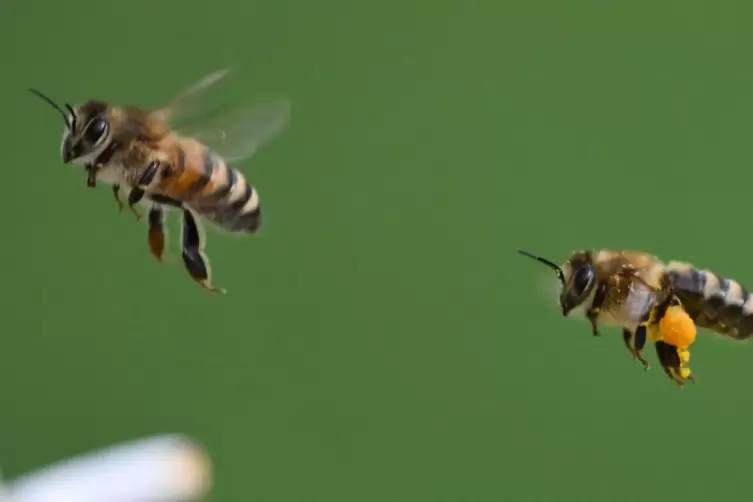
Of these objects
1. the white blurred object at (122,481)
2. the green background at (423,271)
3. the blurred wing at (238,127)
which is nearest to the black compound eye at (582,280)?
the blurred wing at (238,127)

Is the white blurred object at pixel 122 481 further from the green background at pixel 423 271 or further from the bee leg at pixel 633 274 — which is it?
the green background at pixel 423 271

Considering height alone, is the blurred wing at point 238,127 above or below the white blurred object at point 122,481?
above

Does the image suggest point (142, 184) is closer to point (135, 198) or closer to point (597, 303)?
point (135, 198)

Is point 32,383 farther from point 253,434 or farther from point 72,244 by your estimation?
point 253,434

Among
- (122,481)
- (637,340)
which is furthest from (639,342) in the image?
(122,481)

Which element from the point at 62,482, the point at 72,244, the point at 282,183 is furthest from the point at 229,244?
the point at 62,482
